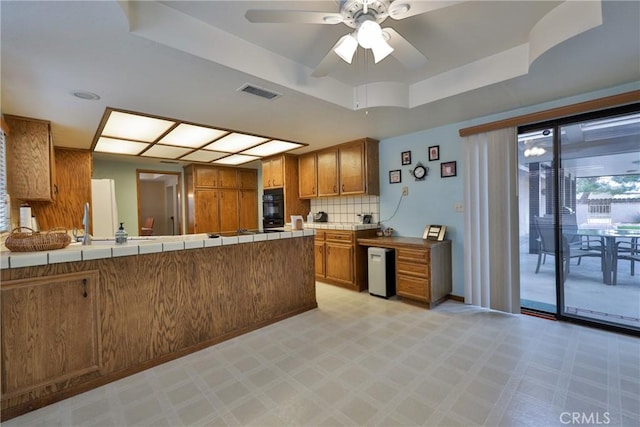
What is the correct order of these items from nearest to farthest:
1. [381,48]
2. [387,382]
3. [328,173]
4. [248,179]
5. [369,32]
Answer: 1. [369,32]
2. [381,48]
3. [387,382]
4. [328,173]
5. [248,179]

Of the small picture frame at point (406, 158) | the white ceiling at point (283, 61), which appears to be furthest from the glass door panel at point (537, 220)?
the small picture frame at point (406, 158)

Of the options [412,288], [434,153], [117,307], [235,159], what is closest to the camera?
[117,307]

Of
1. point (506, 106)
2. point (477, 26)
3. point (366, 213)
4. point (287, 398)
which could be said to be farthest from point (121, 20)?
point (366, 213)

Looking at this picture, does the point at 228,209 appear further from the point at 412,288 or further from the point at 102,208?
the point at 412,288

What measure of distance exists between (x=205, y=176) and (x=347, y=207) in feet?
10.7

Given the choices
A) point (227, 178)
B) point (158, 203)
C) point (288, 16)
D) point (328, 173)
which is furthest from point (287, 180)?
point (158, 203)

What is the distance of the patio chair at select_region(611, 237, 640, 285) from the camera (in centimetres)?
264

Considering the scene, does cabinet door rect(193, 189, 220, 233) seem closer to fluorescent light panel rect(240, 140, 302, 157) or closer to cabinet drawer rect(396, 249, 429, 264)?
fluorescent light panel rect(240, 140, 302, 157)

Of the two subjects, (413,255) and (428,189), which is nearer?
(413,255)

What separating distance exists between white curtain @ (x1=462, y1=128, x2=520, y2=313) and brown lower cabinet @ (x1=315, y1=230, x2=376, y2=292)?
1.36m

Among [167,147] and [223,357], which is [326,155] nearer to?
[167,147]

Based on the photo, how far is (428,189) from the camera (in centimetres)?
383

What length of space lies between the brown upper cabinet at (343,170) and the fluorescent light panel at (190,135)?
1.73 metres

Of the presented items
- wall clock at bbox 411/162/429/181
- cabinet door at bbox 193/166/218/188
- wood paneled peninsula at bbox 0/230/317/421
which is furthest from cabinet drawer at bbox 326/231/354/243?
cabinet door at bbox 193/166/218/188
